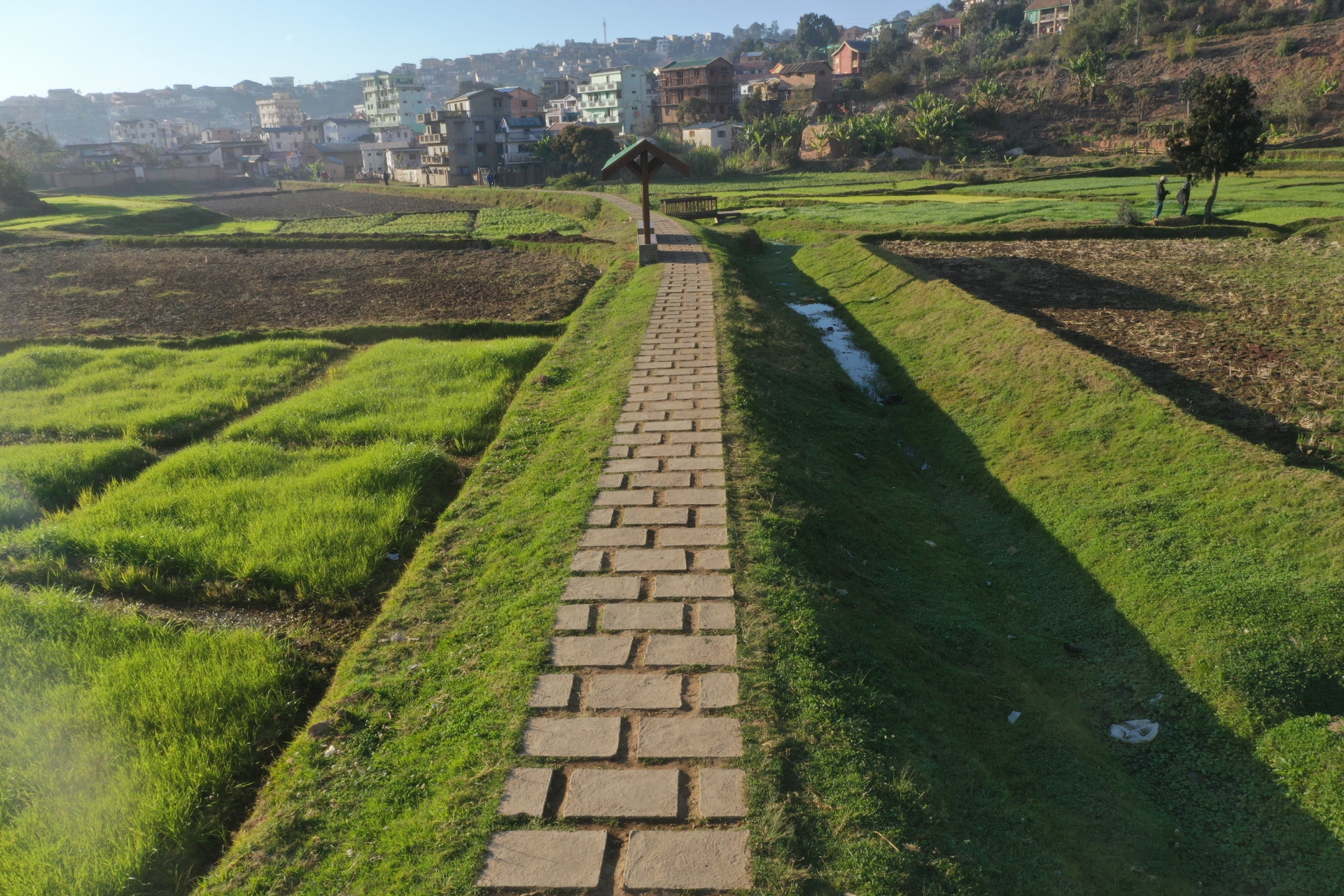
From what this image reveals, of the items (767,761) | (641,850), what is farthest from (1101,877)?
(641,850)

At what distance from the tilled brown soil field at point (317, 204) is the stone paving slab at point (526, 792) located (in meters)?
40.9

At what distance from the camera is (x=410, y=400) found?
33.1 ft

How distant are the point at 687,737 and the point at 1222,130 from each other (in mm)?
23948

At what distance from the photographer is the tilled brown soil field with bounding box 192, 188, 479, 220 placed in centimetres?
4175

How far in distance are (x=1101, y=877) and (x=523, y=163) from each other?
68.8 meters

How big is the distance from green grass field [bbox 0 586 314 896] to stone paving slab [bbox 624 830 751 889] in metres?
1.96

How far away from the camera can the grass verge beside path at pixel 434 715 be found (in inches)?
128

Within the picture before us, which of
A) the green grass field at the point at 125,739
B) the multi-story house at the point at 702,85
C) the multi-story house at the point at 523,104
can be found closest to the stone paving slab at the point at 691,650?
the green grass field at the point at 125,739

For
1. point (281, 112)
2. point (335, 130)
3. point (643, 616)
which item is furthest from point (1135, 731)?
point (281, 112)

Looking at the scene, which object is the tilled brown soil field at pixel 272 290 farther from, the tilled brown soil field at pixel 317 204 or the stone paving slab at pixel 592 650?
the tilled brown soil field at pixel 317 204

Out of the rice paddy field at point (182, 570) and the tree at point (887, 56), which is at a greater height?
the tree at point (887, 56)

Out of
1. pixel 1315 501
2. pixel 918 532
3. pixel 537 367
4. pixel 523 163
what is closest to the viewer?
pixel 1315 501

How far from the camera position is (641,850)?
316 cm

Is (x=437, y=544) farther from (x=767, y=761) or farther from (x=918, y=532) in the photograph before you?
(x=918, y=532)
